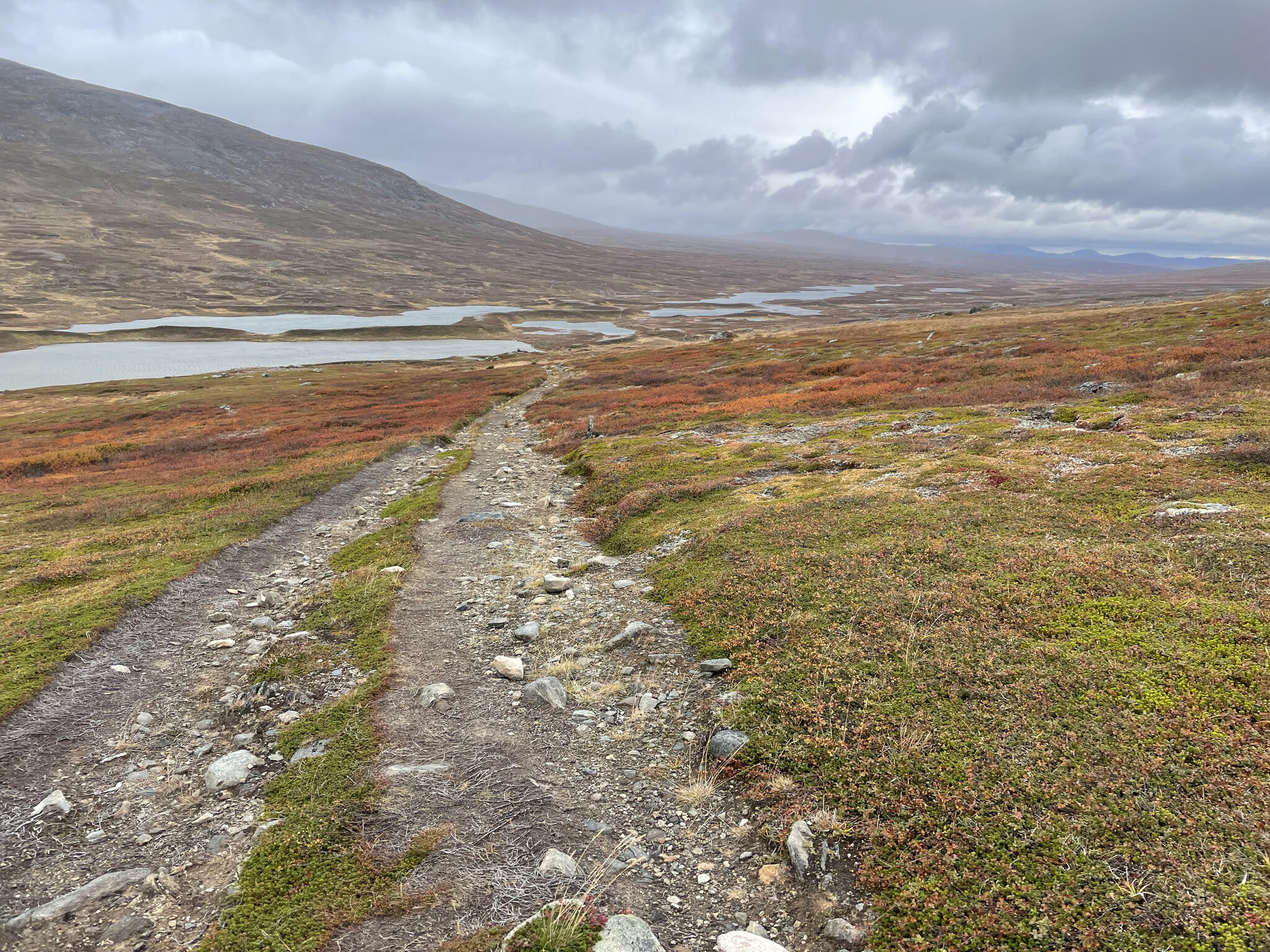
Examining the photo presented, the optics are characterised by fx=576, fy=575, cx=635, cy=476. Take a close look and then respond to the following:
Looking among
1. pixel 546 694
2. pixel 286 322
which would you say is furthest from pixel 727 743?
pixel 286 322

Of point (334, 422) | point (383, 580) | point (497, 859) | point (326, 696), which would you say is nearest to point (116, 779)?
point (326, 696)

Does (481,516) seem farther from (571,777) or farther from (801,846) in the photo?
(801,846)

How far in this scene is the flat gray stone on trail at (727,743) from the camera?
8188mm

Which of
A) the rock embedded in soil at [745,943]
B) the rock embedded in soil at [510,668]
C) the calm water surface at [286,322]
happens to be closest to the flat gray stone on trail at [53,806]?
the rock embedded in soil at [510,668]

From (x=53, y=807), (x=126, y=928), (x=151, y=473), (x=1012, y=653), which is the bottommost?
(x=151, y=473)

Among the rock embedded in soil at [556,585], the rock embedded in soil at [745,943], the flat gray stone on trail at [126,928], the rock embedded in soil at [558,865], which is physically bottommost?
the rock embedded in soil at [556,585]

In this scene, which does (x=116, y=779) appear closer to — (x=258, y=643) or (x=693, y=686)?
(x=258, y=643)

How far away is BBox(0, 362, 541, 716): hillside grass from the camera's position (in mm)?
13719

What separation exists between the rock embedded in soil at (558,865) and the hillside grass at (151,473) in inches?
383

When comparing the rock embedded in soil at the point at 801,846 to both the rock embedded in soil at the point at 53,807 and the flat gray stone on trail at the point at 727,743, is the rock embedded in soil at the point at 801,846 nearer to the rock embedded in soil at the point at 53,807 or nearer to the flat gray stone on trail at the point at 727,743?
the flat gray stone on trail at the point at 727,743

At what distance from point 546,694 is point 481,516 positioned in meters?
12.4

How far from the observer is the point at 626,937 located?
553cm

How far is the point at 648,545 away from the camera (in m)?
17.0

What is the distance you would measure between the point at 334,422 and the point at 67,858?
4431 centimetres
